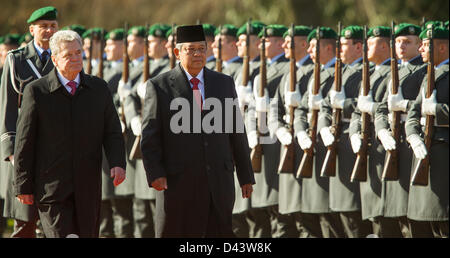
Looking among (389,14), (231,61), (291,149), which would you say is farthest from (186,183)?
(389,14)

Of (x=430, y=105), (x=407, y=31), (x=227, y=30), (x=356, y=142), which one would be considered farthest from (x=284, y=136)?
(x=430, y=105)

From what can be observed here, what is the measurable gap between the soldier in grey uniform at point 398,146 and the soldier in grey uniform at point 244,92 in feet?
6.23

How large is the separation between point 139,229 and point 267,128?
7.64 ft

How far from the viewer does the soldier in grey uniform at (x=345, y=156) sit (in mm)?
11633

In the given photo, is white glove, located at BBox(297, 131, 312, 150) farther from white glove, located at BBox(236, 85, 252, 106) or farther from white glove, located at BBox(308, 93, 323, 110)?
white glove, located at BBox(236, 85, 252, 106)

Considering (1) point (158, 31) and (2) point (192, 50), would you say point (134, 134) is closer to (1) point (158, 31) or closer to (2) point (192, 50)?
(1) point (158, 31)

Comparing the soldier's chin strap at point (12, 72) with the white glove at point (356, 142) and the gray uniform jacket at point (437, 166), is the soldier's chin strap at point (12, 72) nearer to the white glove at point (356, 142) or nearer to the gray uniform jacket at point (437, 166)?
the white glove at point (356, 142)

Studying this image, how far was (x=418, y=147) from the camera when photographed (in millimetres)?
10484

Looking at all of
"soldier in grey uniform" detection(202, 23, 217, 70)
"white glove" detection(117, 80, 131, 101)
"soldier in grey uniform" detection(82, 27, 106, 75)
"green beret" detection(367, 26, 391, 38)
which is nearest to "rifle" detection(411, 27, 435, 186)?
"green beret" detection(367, 26, 391, 38)

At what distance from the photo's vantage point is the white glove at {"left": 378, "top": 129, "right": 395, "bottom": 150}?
10875 millimetres

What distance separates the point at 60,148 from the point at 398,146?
373 centimetres

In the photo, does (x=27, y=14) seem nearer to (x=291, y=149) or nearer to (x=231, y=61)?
(x=231, y=61)

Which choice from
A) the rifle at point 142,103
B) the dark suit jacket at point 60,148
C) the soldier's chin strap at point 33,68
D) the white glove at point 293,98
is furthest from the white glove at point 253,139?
the dark suit jacket at point 60,148
